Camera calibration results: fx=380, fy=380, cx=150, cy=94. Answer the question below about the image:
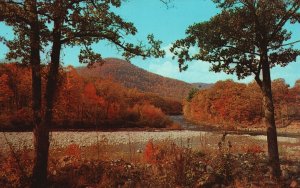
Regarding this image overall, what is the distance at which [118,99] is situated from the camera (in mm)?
89750

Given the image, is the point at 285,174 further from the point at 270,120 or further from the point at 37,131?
the point at 37,131

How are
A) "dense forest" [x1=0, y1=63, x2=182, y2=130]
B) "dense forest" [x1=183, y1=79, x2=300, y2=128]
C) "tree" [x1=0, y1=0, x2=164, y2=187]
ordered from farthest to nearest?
"dense forest" [x1=183, y1=79, x2=300, y2=128]
"dense forest" [x1=0, y1=63, x2=182, y2=130]
"tree" [x1=0, y1=0, x2=164, y2=187]

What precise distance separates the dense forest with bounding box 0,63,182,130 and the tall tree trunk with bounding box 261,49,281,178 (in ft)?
134

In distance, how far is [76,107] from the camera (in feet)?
246

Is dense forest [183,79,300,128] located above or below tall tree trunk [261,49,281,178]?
above

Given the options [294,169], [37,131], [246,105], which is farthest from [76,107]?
[37,131]

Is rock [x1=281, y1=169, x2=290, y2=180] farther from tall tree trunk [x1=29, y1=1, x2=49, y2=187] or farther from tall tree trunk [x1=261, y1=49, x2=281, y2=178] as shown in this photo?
tall tree trunk [x1=29, y1=1, x2=49, y2=187]

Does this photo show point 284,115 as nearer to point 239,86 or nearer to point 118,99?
point 239,86

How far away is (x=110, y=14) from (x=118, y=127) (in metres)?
66.8

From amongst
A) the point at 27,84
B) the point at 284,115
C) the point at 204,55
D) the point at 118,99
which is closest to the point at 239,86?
the point at 284,115

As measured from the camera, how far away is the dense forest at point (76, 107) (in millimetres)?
61188

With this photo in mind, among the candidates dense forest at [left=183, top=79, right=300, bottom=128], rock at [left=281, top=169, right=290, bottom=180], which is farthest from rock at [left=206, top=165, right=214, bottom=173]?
dense forest at [left=183, top=79, right=300, bottom=128]

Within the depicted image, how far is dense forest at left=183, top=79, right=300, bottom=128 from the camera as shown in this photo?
79.8m

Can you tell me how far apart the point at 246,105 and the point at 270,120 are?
74.4 m
